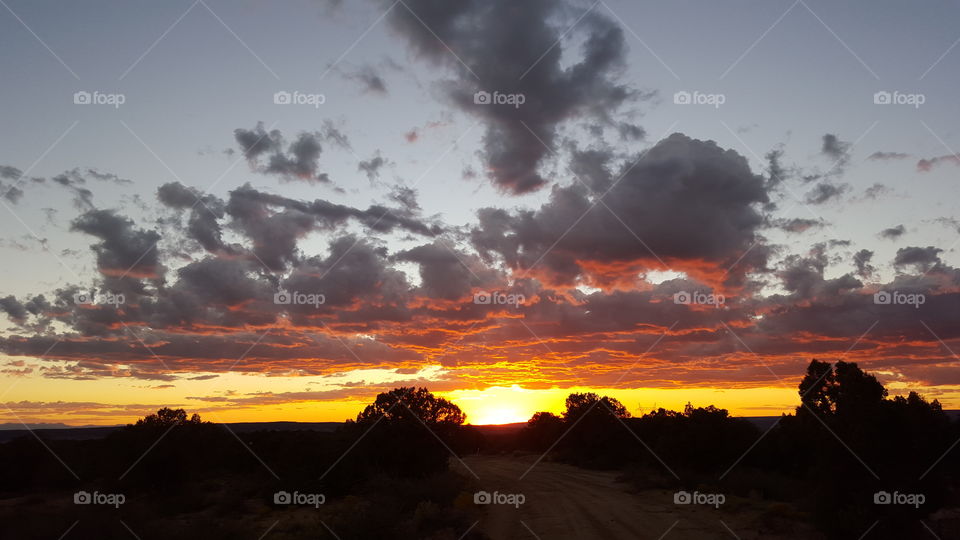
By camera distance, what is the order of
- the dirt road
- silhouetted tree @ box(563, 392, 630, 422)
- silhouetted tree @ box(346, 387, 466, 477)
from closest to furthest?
1. the dirt road
2. silhouetted tree @ box(346, 387, 466, 477)
3. silhouetted tree @ box(563, 392, 630, 422)

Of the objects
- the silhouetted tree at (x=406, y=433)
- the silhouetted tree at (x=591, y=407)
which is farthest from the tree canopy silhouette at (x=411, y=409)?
the silhouetted tree at (x=591, y=407)

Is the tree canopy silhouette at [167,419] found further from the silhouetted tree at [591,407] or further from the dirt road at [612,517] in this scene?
the silhouetted tree at [591,407]

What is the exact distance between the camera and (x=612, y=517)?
2005 cm

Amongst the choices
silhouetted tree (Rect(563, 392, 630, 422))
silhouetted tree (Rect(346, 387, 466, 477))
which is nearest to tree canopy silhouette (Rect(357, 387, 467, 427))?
silhouetted tree (Rect(346, 387, 466, 477))

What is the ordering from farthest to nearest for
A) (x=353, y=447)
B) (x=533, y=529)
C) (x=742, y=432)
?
(x=742, y=432)
(x=353, y=447)
(x=533, y=529)

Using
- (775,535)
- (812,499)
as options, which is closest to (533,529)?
(775,535)

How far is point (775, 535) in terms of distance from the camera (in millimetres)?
16984

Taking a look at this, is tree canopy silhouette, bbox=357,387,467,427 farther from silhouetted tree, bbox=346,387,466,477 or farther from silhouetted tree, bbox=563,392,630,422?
silhouetted tree, bbox=563,392,630,422

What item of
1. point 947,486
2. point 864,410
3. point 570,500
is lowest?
point 570,500

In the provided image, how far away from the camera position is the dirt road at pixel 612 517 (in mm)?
17109

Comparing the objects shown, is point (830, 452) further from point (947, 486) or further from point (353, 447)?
point (353, 447)

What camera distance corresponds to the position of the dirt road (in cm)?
1711

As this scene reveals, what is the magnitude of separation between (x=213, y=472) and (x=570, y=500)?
1056 inches

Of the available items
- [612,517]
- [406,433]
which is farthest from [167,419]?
[612,517]
